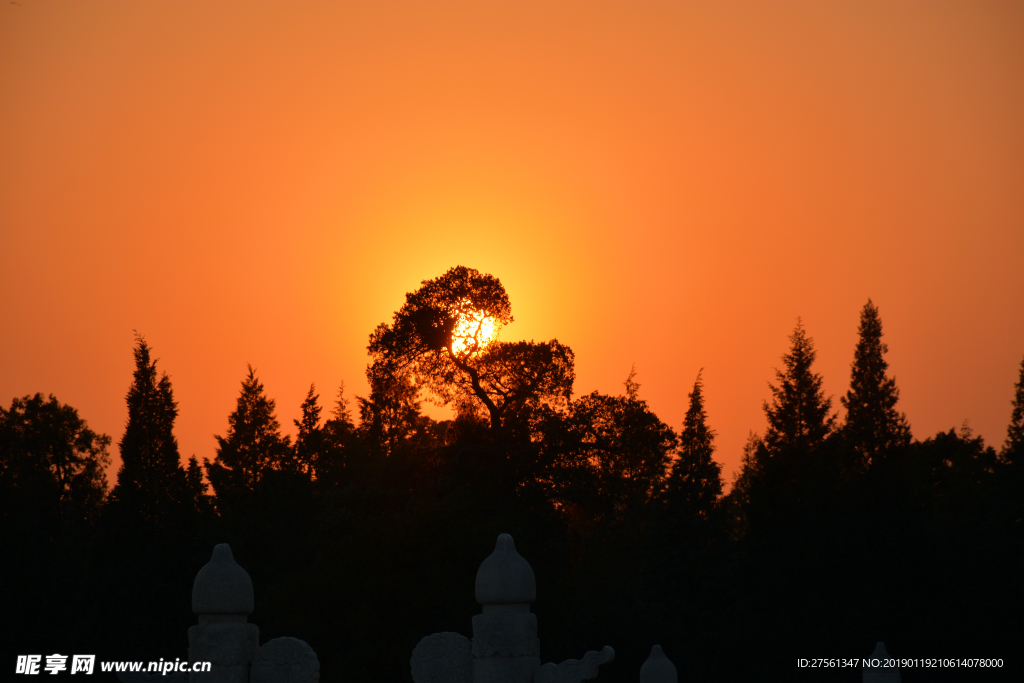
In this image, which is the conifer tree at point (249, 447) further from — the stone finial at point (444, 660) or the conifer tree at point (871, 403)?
the stone finial at point (444, 660)

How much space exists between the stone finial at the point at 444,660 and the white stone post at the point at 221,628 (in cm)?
186

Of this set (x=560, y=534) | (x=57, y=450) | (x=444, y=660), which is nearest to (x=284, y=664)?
(x=444, y=660)

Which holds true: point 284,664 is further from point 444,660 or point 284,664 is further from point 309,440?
point 309,440

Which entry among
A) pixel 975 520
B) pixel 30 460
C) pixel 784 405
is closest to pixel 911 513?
pixel 975 520

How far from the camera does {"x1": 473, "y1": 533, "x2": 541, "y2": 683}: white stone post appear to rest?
1051cm

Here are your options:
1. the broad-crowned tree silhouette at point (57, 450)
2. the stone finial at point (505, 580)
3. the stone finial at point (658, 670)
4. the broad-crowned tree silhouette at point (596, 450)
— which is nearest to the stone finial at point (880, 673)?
the stone finial at point (658, 670)

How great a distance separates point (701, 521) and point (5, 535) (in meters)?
29.6

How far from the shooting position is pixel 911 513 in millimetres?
39344

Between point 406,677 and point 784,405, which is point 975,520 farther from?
point 406,677

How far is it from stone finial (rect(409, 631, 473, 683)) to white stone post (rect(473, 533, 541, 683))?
304 millimetres

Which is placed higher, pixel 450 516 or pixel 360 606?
pixel 450 516

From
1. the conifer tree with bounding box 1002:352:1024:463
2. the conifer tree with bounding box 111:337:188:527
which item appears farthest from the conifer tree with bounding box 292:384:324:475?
the conifer tree with bounding box 1002:352:1024:463

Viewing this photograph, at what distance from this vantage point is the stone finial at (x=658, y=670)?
44.3 ft

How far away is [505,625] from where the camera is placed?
10.5 meters
